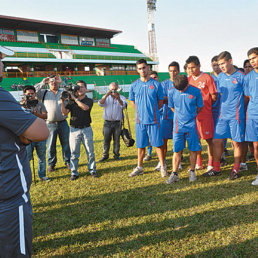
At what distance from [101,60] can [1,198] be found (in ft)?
126

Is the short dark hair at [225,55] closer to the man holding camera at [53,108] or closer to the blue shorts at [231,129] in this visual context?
the blue shorts at [231,129]

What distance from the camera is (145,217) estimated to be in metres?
3.15

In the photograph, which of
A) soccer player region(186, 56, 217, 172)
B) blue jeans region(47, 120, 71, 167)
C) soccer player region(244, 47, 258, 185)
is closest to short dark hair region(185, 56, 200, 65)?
soccer player region(186, 56, 217, 172)

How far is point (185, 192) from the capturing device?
3848mm

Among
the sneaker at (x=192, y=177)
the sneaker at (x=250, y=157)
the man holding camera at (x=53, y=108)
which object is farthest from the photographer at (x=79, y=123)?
the sneaker at (x=250, y=157)

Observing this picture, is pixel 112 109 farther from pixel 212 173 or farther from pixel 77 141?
pixel 212 173

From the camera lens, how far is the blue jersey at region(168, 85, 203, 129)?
411 centimetres

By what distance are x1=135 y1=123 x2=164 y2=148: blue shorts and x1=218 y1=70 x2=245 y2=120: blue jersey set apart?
135 cm

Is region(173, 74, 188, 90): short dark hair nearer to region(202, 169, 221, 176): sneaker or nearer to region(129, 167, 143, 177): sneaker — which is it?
region(202, 169, 221, 176): sneaker

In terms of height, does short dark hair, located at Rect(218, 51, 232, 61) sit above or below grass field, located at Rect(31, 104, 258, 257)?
above

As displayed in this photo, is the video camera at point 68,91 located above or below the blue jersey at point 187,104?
above

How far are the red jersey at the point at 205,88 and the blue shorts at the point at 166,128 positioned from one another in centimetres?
79

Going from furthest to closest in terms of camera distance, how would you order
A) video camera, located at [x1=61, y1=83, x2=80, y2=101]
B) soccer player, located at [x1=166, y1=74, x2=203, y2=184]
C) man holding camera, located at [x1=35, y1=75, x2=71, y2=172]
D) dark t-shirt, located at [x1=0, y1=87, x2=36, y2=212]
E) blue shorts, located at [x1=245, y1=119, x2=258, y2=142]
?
man holding camera, located at [x1=35, y1=75, x2=71, y2=172], video camera, located at [x1=61, y1=83, x2=80, y2=101], soccer player, located at [x1=166, y1=74, x2=203, y2=184], blue shorts, located at [x1=245, y1=119, x2=258, y2=142], dark t-shirt, located at [x1=0, y1=87, x2=36, y2=212]

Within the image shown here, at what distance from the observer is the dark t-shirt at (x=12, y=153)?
1.31 m
